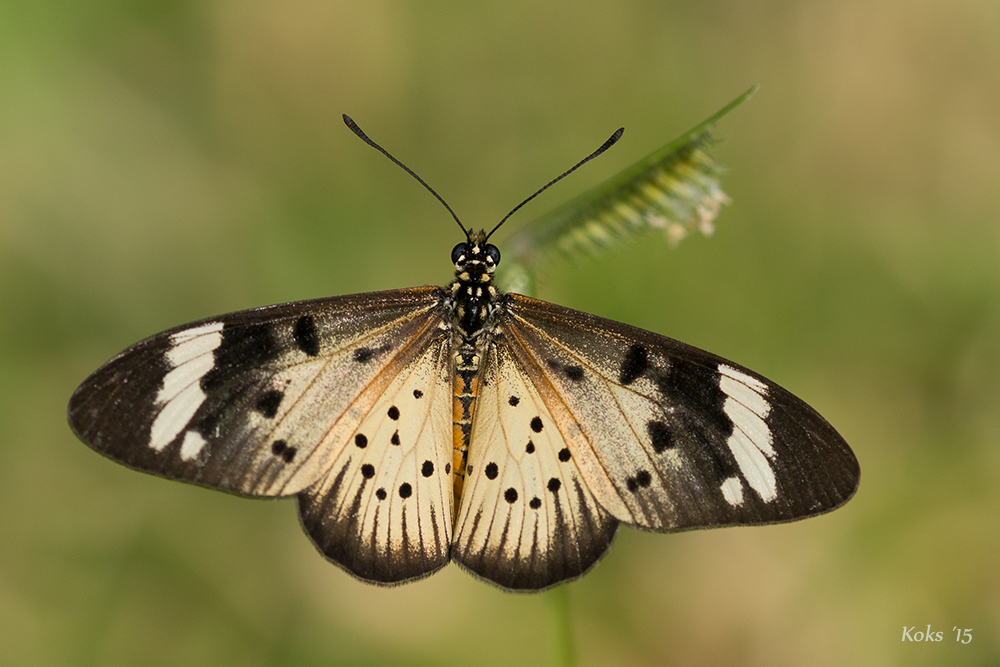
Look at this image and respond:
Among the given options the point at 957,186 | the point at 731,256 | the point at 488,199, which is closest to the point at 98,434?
the point at 488,199

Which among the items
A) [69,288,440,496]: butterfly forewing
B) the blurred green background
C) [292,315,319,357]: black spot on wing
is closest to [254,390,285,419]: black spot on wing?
[69,288,440,496]: butterfly forewing

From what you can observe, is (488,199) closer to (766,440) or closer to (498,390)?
(498,390)

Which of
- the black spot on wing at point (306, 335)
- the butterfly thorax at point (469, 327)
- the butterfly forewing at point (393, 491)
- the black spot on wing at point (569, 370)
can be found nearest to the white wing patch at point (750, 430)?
the black spot on wing at point (569, 370)

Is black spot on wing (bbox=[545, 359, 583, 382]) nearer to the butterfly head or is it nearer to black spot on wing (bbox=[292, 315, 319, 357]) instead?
the butterfly head

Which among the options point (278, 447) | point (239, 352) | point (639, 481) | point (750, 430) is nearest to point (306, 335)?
point (239, 352)

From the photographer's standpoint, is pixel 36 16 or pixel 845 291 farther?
pixel 36 16

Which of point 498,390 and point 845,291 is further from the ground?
point 845,291

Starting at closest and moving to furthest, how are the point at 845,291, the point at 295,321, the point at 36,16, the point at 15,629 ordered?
1. the point at 295,321
2. the point at 15,629
3. the point at 845,291
4. the point at 36,16

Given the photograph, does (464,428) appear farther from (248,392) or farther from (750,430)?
(750,430)
